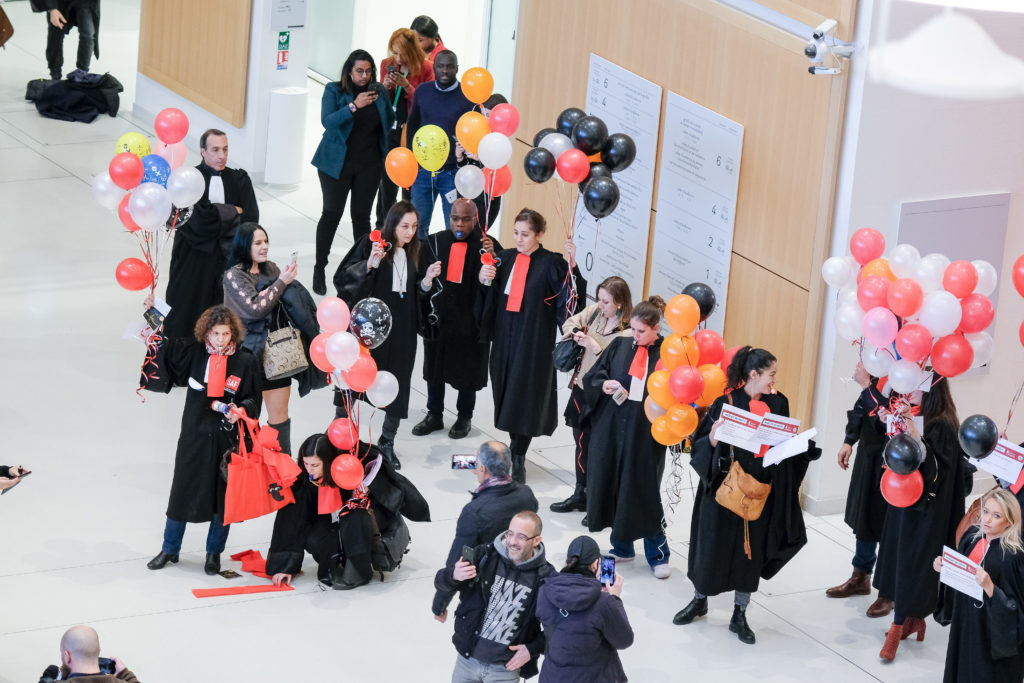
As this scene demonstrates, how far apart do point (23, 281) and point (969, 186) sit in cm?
724

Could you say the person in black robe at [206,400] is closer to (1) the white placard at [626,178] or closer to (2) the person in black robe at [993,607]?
(2) the person in black robe at [993,607]

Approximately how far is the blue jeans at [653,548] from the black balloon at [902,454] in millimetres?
1703

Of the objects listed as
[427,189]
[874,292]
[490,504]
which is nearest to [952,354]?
[874,292]

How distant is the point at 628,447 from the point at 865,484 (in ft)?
4.24

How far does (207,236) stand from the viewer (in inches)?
394

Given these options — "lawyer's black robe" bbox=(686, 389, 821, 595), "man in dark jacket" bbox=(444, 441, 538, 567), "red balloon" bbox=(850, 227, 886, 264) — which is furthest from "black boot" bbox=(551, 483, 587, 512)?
"man in dark jacket" bbox=(444, 441, 538, 567)

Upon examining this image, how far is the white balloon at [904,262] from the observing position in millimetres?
7387

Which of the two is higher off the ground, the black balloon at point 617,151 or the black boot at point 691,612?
the black balloon at point 617,151

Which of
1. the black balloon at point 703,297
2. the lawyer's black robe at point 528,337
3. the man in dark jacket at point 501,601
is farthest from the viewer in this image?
the lawyer's black robe at point 528,337

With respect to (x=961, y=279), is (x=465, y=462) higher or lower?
lower

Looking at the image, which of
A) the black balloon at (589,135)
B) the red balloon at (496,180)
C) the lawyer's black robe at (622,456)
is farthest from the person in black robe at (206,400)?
the black balloon at (589,135)

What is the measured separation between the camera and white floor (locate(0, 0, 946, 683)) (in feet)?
24.7

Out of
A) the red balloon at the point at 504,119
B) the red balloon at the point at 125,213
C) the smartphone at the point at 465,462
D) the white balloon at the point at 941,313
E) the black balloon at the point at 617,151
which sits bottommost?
the smartphone at the point at 465,462

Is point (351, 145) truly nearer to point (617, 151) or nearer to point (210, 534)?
point (617, 151)
